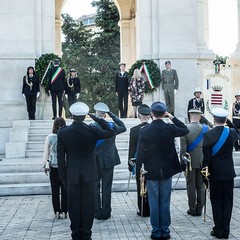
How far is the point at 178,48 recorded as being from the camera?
19.0 metres

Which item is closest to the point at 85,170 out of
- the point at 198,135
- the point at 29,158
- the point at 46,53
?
the point at 198,135

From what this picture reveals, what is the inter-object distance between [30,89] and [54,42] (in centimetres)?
248

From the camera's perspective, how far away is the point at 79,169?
24.1ft

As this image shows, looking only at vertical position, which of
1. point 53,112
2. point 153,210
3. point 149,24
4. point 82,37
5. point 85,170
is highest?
point 82,37

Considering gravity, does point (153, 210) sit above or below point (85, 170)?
below

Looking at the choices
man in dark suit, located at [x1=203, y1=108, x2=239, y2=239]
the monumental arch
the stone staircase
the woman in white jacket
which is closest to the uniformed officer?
the monumental arch

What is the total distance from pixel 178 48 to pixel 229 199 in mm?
11855

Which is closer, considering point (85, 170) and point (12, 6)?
point (85, 170)

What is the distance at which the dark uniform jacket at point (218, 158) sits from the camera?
25.4 ft

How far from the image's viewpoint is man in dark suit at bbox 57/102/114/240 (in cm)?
734

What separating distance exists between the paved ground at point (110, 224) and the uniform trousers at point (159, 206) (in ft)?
0.83

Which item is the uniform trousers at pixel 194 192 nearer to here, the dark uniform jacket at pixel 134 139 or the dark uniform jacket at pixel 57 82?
the dark uniform jacket at pixel 134 139

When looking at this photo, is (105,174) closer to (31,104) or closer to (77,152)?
(77,152)

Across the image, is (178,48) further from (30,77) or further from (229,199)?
(229,199)
